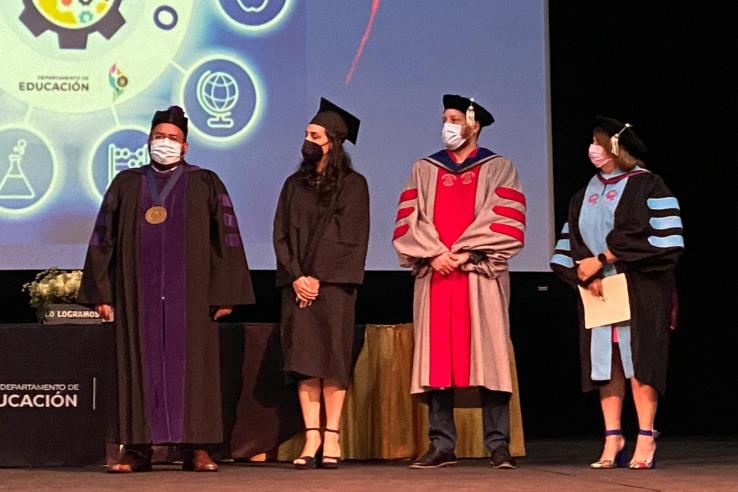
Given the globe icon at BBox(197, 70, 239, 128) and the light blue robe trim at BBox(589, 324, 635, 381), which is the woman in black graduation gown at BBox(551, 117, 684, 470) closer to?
the light blue robe trim at BBox(589, 324, 635, 381)

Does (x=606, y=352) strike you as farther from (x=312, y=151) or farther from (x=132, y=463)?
(x=132, y=463)

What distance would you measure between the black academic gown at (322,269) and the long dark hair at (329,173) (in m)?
0.02

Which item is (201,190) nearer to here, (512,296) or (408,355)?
(408,355)

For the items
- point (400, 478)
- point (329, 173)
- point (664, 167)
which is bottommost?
point (400, 478)

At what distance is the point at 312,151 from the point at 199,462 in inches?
52.6

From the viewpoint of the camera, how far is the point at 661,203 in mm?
5492

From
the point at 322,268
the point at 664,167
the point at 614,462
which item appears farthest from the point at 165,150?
the point at 664,167

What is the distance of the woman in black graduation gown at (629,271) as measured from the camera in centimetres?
545

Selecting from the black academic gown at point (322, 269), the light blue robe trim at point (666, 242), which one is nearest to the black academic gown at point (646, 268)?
the light blue robe trim at point (666, 242)

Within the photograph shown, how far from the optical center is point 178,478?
16.5ft

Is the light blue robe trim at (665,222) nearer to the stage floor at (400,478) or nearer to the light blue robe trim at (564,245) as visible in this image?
the light blue robe trim at (564,245)

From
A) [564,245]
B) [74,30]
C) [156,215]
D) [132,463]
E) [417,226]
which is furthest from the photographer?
[74,30]

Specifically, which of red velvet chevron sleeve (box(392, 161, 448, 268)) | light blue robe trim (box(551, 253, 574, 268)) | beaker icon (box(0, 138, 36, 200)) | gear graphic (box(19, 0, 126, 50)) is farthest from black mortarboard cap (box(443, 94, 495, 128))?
beaker icon (box(0, 138, 36, 200))

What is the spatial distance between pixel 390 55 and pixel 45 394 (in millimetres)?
2590
